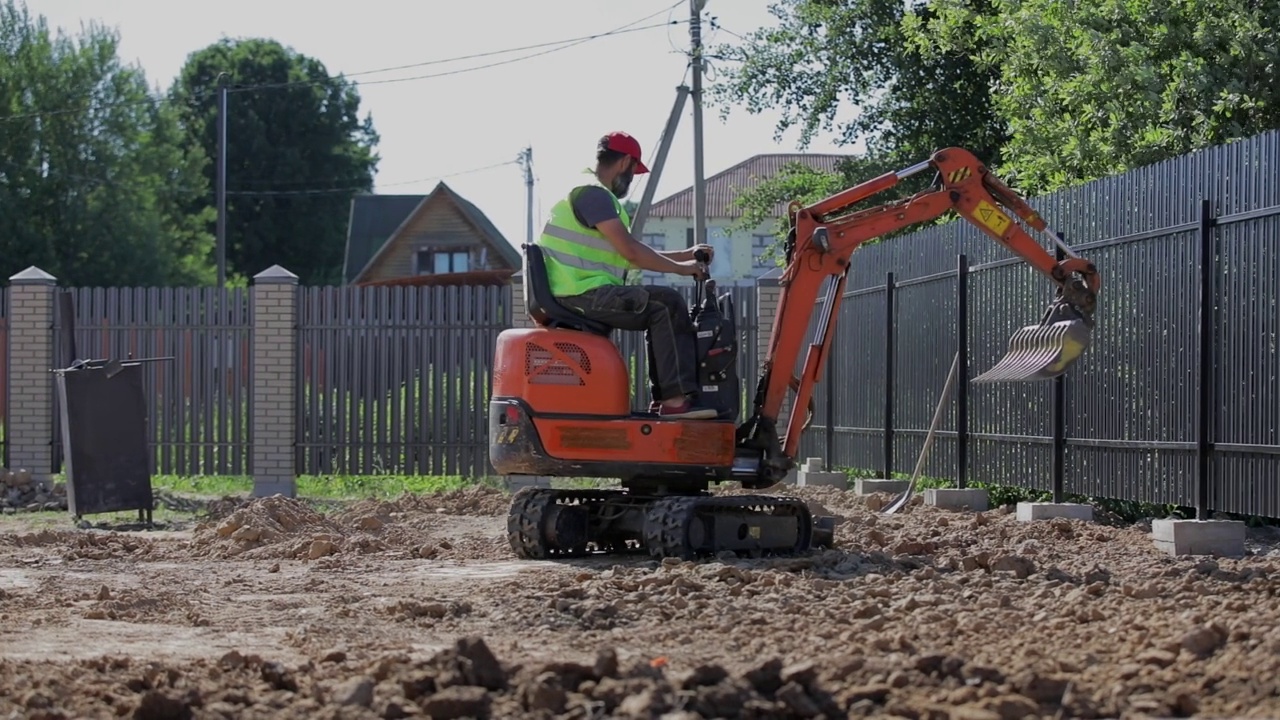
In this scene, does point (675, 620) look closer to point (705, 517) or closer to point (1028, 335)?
point (705, 517)

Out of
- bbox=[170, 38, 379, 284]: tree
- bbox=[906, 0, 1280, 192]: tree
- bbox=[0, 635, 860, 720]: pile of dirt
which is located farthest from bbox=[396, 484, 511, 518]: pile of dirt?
bbox=[170, 38, 379, 284]: tree

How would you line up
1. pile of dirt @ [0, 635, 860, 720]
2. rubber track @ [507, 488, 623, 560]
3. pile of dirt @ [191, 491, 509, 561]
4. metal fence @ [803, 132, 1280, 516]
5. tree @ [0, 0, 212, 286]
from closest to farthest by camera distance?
pile of dirt @ [0, 635, 860, 720], metal fence @ [803, 132, 1280, 516], rubber track @ [507, 488, 623, 560], pile of dirt @ [191, 491, 509, 561], tree @ [0, 0, 212, 286]

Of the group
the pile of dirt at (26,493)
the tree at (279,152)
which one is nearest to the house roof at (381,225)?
Result: the tree at (279,152)

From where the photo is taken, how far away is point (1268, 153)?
10.1 meters

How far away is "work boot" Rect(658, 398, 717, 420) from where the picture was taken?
34.9ft

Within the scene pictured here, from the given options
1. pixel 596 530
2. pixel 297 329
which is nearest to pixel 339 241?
pixel 297 329

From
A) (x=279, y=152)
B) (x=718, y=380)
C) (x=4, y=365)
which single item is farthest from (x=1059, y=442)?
(x=279, y=152)

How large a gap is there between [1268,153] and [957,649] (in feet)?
15.3

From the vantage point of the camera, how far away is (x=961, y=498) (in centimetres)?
1421

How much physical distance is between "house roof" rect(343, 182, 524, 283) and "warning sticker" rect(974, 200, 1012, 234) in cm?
5013

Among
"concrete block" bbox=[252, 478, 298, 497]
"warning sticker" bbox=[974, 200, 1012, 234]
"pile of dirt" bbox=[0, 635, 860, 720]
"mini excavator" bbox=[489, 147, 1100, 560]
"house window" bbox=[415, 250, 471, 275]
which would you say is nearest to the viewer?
"pile of dirt" bbox=[0, 635, 860, 720]

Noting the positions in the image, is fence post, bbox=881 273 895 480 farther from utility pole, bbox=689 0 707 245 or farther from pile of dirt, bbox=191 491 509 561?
utility pole, bbox=689 0 707 245

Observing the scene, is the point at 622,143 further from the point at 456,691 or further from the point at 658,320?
the point at 456,691

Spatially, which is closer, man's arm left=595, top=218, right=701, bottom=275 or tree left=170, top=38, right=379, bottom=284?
man's arm left=595, top=218, right=701, bottom=275
